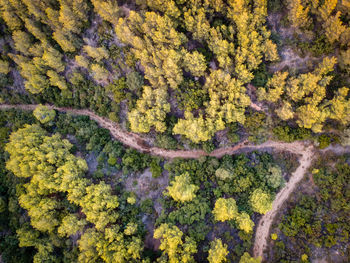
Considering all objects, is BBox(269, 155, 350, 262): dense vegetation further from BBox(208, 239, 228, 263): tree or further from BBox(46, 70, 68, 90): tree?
BBox(46, 70, 68, 90): tree

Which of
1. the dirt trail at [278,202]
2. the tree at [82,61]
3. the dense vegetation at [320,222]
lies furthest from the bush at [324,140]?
the tree at [82,61]

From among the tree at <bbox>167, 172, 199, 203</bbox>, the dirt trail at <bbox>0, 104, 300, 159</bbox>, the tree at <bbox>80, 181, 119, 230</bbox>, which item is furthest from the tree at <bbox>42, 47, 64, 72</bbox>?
the tree at <bbox>167, 172, 199, 203</bbox>

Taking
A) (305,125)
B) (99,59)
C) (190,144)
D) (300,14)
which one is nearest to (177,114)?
(190,144)

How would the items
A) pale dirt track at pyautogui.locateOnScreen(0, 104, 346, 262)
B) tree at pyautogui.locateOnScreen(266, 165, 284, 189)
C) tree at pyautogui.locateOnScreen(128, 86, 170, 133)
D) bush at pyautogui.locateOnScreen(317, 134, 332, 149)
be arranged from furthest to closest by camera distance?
pale dirt track at pyautogui.locateOnScreen(0, 104, 346, 262), tree at pyautogui.locateOnScreen(128, 86, 170, 133), bush at pyautogui.locateOnScreen(317, 134, 332, 149), tree at pyautogui.locateOnScreen(266, 165, 284, 189)

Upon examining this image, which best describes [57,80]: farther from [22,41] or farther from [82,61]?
[22,41]

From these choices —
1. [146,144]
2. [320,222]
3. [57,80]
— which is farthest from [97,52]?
[320,222]
